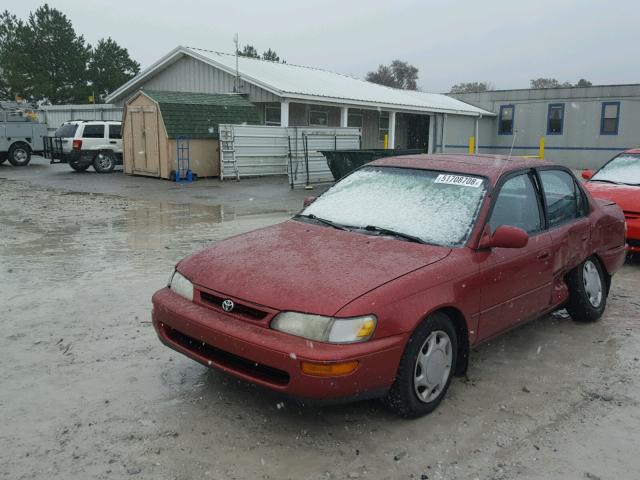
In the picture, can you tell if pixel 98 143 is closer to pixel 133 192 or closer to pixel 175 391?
pixel 133 192

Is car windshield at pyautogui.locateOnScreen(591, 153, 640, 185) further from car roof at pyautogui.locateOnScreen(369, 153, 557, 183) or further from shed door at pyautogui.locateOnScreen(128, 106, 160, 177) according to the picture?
shed door at pyautogui.locateOnScreen(128, 106, 160, 177)

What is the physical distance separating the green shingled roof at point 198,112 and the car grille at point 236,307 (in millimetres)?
15714

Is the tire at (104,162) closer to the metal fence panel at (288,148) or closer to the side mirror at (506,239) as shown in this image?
the metal fence panel at (288,148)

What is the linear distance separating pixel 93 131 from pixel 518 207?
1929 centimetres

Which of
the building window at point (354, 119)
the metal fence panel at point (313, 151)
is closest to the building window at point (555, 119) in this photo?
the building window at point (354, 119)

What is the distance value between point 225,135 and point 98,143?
5.20 metres

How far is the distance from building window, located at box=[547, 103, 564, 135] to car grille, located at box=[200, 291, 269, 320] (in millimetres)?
28832

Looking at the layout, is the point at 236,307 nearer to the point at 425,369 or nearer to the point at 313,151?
the point at 425,369

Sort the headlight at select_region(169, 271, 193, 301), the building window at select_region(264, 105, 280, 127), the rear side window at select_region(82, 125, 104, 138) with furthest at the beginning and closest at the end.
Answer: the building window at select_region(264, 105, 280, 127), the rear side window at select_region(82, 125, 104, 138), the headlight at select_region(169, 271, 193, 301)

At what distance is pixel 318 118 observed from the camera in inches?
1025

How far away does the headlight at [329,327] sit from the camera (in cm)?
311

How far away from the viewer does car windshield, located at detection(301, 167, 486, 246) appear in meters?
4.05

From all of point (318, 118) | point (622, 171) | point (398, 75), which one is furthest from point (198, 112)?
point (398, 75)

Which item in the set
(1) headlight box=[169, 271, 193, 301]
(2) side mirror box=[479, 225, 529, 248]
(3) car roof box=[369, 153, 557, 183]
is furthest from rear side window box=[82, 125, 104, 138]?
(2) side mirror box=[479, 225, 529, 248]
